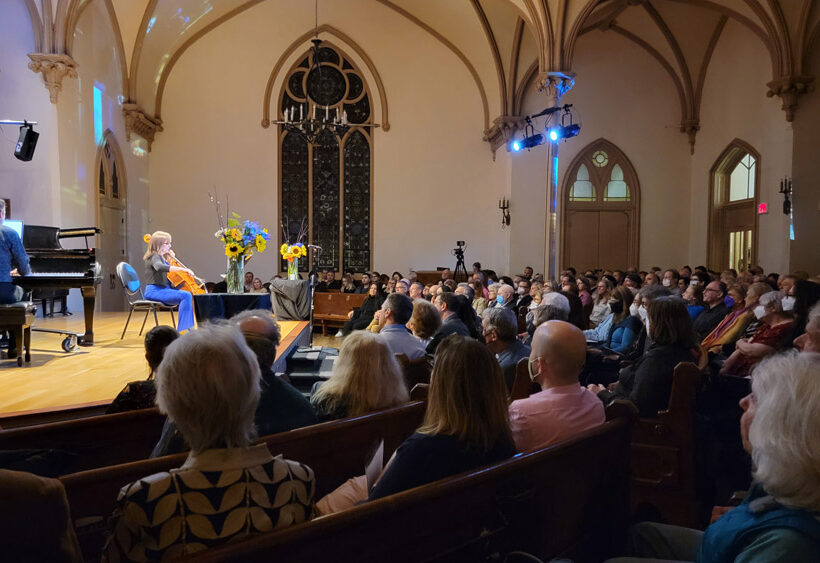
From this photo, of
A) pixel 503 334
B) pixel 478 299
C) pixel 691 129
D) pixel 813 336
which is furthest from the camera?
pixel 691 129

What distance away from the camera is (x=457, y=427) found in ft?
6.20

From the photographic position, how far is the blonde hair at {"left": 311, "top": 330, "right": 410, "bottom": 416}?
2684 mm

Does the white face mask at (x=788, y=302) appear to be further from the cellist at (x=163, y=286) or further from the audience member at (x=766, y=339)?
the cellist at (x=163, y=286)

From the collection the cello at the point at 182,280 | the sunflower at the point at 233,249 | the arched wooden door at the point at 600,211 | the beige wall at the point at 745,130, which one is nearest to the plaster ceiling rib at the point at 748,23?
the beige wall at the point at 745,130

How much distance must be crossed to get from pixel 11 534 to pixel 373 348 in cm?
156

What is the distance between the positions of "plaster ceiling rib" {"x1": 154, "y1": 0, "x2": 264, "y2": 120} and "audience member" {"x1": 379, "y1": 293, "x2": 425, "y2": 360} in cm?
1201

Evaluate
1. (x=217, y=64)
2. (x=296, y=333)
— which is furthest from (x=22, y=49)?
(x=296, y=333)

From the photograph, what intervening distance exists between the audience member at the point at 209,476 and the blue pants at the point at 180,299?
5066mm

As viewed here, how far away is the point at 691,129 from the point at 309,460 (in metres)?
14.0

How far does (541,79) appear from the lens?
10.2m

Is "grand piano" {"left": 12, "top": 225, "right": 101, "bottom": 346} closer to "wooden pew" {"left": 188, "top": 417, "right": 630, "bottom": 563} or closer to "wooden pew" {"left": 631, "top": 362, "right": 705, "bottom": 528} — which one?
"wooden pew" {"left": 631, "top": 362, "right": 705, "bottom": 528}

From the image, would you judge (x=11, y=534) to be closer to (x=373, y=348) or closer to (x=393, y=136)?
(x=373, y=348)

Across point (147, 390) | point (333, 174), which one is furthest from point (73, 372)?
point (333, 174)

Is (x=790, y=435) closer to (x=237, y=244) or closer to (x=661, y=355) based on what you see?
(x=661, y=355)
